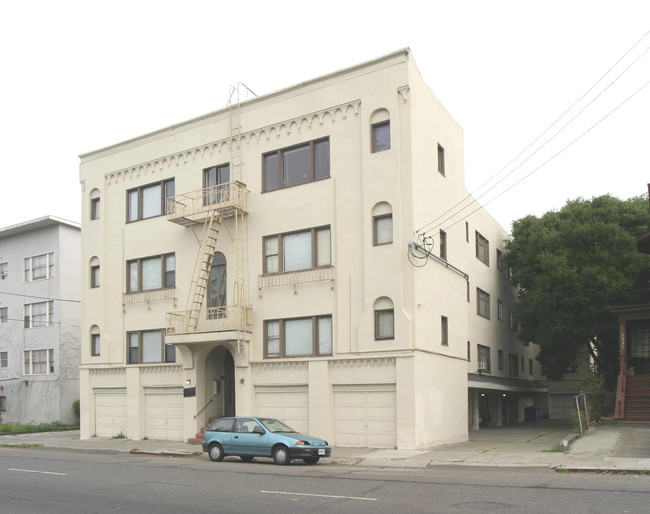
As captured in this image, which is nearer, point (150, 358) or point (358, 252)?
point (358, 252)

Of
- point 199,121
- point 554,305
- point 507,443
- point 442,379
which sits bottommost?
point 507,443

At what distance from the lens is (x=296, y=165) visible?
87.0ft

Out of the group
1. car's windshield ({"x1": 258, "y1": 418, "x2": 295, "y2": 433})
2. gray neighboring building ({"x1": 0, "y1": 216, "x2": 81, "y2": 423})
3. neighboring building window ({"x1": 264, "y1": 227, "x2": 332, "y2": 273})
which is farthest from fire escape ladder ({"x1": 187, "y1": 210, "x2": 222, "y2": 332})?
gray neighboring building ({"x1": 0, "y1": 216, "x2": 81, "y2": 423})

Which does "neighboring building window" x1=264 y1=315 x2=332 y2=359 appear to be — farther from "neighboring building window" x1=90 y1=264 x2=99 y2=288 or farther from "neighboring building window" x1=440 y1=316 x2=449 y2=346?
"neighboring building window" x1=90 y1=264 x2=99 y2=288

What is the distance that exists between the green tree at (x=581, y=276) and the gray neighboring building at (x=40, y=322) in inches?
1074

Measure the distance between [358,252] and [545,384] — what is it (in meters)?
29.2

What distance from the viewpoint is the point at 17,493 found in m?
13.9

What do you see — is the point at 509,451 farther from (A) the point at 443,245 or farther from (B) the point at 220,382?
(B) the point at 220,382

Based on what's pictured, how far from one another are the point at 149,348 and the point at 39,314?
17.6 meters

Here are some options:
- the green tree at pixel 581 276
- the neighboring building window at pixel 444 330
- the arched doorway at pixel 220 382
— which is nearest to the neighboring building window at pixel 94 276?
the arched doorway at pixel 220 382

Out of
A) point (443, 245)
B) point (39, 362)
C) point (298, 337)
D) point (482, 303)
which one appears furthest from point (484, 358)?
point (39, 362)

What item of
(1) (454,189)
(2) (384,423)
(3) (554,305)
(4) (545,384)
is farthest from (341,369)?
(4) (545,384)

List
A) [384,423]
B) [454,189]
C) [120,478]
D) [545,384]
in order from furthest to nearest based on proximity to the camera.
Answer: [545,384]
[454,189]
[384,423]
[120,478]

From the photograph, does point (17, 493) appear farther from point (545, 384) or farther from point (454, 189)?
point (545, 384)
